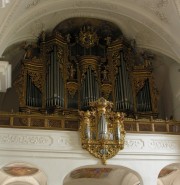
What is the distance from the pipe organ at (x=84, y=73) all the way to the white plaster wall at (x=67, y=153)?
41.8 inches

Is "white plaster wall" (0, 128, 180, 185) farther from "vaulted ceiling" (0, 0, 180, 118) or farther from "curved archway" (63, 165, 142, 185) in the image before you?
"vaulted ceiling" (0, 0, 180, 118)

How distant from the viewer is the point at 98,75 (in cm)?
1251

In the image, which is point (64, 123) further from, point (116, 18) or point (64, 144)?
point (116, 18)

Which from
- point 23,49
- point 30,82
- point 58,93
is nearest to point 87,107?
point 58,93

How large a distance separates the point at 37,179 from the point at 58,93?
3.18m

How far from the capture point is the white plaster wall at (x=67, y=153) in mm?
10312

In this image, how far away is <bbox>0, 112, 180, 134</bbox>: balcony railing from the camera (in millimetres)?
10640

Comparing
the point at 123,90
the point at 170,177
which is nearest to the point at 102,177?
the point at 170,177

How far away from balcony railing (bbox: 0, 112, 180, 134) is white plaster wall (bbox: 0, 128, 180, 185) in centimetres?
15

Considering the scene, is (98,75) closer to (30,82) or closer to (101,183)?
(30,82)

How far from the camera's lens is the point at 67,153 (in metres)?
10.6

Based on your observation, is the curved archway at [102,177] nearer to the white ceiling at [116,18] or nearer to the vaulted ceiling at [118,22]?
the vaulted ceiling at [118,22]

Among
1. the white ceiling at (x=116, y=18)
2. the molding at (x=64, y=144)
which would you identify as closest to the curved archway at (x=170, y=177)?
the molding at (x=64, y=144)

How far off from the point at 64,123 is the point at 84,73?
2.10 m
